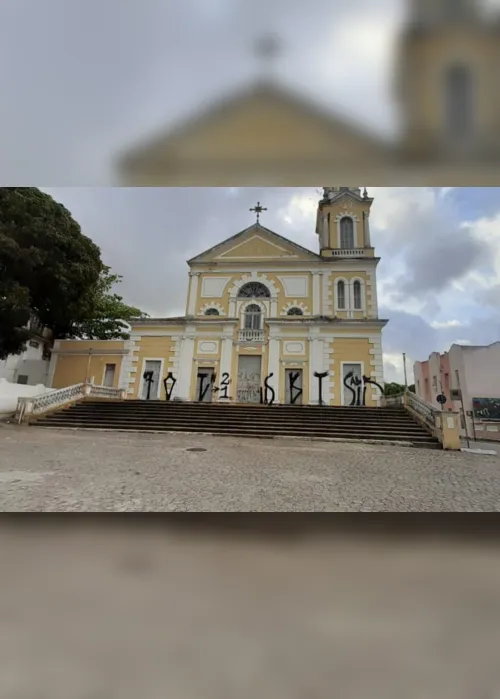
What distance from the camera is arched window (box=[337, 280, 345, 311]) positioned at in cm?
1273

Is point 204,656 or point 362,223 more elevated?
point 362,223

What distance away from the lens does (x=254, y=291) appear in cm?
1354

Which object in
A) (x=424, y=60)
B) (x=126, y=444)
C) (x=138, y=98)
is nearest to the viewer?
(x=424, y=60)

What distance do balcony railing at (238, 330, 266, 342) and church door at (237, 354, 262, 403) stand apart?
62 cm

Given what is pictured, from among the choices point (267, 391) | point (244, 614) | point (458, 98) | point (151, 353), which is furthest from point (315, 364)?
point (244, 614)

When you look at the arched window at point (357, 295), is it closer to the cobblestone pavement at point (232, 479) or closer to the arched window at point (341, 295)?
the arched window at point (341, 295)

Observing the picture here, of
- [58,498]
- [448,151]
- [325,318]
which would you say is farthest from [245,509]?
[325,318]

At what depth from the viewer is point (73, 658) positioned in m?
0.97

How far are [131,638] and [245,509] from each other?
151cm

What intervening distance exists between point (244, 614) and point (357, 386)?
10672 millimetres

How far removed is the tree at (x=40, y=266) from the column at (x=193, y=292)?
371cm

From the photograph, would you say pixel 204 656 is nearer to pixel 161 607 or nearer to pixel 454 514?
pixel 161 607

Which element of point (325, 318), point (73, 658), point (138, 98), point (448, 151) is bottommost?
point (73, 658)

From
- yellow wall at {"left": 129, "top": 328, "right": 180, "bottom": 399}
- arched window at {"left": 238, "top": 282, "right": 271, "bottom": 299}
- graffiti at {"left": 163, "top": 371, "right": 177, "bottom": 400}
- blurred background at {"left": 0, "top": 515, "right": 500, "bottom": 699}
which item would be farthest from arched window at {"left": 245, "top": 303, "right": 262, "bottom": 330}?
blurred background at {"left": 0, "top": 515, "right": 500, "bottom": 699}
